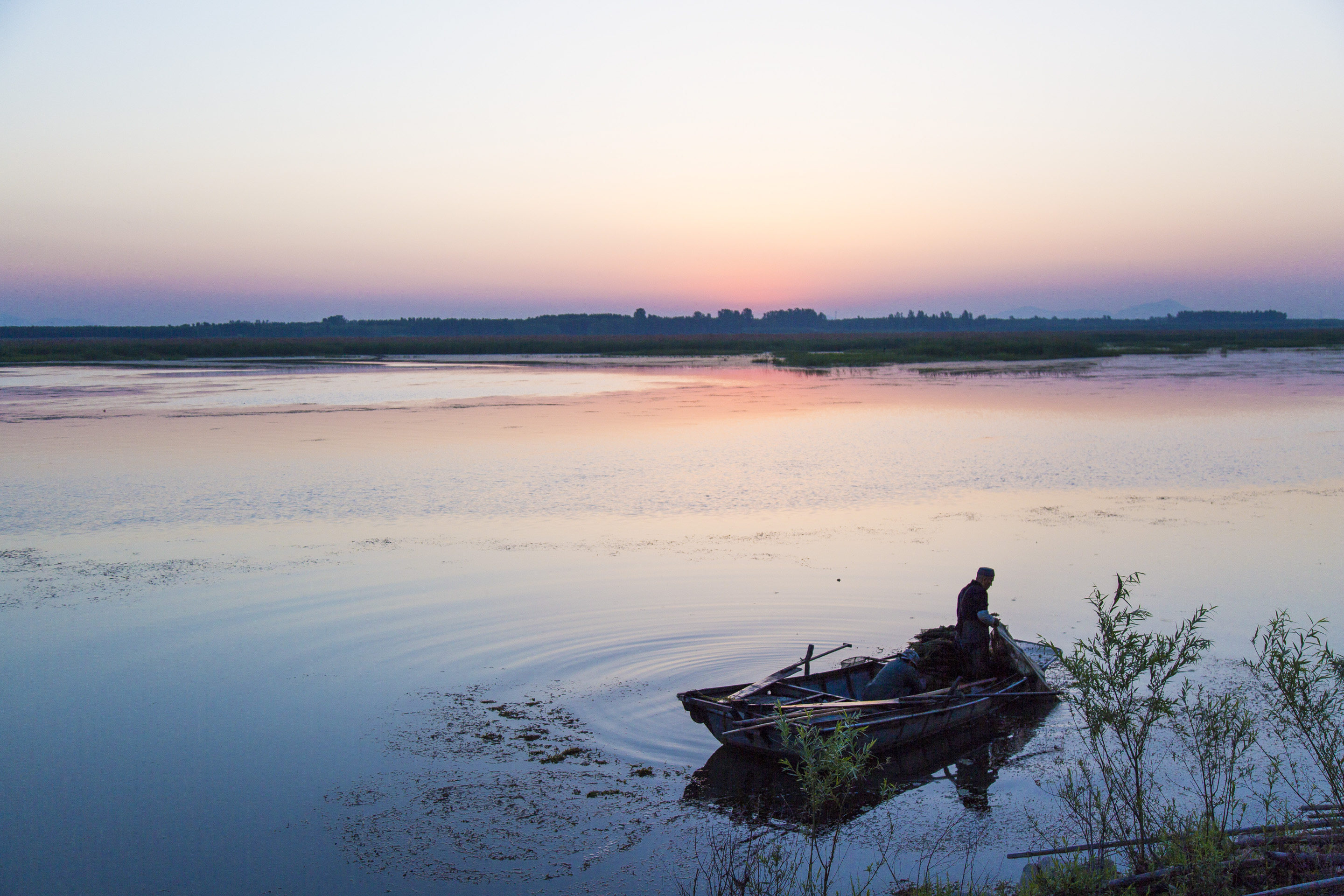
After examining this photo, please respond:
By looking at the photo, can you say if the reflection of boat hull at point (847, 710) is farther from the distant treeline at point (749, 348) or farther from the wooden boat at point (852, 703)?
the distant treeline at point (749, 348)

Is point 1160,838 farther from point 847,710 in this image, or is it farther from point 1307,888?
point 847,710

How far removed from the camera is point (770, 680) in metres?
9.05

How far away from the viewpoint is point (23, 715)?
927 centimetres

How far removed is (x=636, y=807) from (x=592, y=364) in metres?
69.3

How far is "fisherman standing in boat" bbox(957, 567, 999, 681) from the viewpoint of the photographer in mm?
9898

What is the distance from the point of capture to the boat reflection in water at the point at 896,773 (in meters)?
7.70

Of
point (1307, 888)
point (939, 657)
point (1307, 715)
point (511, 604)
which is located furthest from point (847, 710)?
point (511, 604)

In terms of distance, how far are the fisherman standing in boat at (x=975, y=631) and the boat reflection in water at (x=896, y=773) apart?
2.13 ft

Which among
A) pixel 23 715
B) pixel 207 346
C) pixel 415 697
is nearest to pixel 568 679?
pixel 415 697

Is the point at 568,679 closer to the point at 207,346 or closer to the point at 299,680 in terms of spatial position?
the point at 299,680

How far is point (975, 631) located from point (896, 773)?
2.32 m

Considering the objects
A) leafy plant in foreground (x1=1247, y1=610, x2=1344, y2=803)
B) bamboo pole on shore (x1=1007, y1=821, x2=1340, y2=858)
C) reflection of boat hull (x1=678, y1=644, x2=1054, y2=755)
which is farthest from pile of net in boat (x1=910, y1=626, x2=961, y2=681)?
bamboo pole on shore (x1=1007, y1=821, x2=1340, y2=858)

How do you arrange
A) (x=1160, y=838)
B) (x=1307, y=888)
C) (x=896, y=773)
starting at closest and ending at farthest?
(x=1307, y=888) → (x=1160, y=838) → (x=896, y=773)

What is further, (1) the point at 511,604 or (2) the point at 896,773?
(1) the point at 511,604
